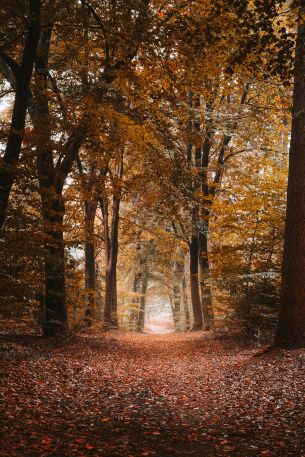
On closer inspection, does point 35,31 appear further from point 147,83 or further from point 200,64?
point 200,64

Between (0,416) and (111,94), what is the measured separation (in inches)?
316

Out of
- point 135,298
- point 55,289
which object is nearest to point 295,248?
point 55,289

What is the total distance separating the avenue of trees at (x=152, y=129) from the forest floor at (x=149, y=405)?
166 centimetres

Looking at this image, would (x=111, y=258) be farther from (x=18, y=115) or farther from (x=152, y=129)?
(x=18, y=115)

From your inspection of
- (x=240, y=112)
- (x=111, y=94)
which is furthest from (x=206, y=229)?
(x=111, y=94)

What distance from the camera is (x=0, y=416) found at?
4.89 meters

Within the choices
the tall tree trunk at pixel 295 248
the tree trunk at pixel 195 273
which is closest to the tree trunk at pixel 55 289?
the tall tree trunk at pixel 295 248

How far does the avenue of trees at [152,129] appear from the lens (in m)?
7.84

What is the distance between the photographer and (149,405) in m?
6.08

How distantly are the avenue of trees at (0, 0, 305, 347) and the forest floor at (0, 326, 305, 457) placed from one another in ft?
5.44

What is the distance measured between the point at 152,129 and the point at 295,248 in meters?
4.93

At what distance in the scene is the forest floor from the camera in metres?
4.27

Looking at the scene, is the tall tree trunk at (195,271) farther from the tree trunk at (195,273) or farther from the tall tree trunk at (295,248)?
the tall tree trunk at (295,248)

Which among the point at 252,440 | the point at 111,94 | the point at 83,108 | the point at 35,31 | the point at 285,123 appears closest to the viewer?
the point at 252,440
